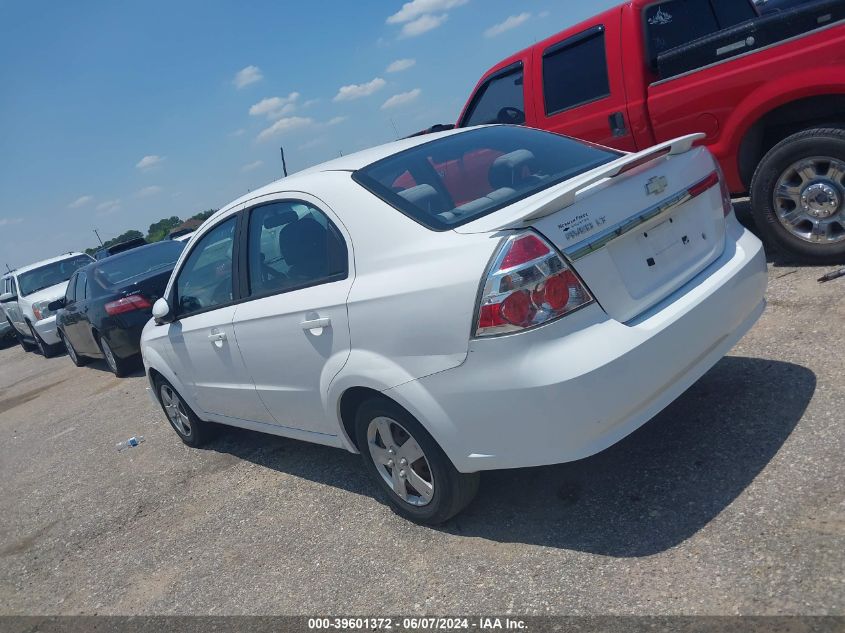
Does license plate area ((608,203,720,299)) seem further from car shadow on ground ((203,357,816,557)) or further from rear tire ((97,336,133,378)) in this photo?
rear tire ((97,336,133,378))

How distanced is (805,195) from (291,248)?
3.49 metres

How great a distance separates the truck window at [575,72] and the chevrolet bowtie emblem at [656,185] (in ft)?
9.68

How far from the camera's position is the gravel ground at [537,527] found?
2.73 meters

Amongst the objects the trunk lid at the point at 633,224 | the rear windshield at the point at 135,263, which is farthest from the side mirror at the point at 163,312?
the rear windshield at the point at 135,263

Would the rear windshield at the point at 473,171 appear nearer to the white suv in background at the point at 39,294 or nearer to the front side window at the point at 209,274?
the front side window at the point at 209,274

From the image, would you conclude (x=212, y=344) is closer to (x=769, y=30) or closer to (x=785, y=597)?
(x=785, y=597)

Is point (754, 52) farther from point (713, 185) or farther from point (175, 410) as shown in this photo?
point (175, 410)

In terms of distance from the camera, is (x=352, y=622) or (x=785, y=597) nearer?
(x=785, y=597)

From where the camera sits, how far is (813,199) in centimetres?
498

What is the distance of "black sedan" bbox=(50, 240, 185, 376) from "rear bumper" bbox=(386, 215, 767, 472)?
654 centimetres

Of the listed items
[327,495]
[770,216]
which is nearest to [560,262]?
[327,495]

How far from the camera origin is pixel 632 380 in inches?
112

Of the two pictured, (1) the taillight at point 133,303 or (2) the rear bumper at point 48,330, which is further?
(2) the rear bumper at point 48,330

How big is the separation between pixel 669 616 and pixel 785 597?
1.24ft
